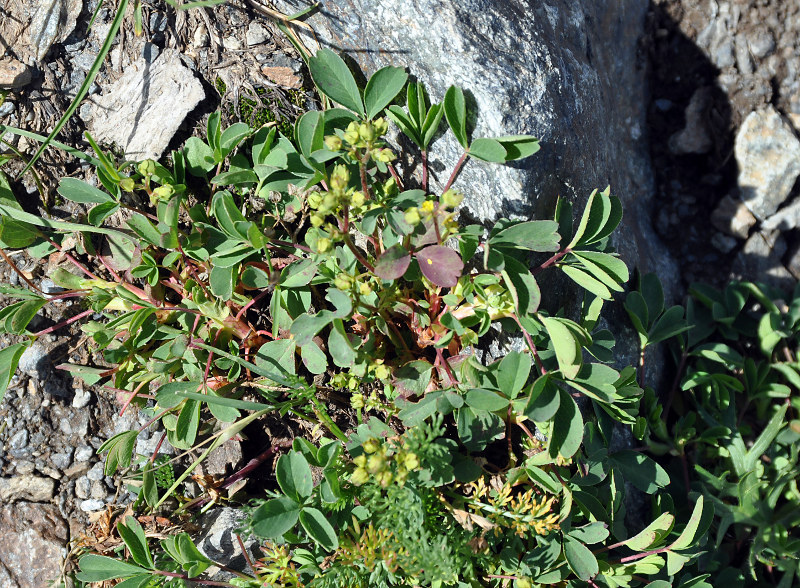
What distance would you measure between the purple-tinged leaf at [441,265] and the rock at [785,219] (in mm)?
2442

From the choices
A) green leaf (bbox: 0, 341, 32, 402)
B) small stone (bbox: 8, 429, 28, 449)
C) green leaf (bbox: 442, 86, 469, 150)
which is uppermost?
green leaf (bbox: 442, 86, 469, 150)

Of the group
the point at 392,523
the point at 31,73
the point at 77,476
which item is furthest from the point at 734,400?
the point at 31,73

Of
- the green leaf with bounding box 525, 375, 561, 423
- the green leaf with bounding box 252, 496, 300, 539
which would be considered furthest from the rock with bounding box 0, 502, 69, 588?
the green leaf with bounding box 525, 375, 561, 423

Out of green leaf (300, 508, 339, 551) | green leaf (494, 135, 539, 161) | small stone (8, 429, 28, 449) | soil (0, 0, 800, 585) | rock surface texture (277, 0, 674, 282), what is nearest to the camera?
green leaf (300, 508, 339, 551)

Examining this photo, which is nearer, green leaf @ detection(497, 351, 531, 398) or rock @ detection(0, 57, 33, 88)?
green leaf @ detection(497, 351, 531, 398)

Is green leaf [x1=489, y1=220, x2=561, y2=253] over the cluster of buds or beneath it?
over

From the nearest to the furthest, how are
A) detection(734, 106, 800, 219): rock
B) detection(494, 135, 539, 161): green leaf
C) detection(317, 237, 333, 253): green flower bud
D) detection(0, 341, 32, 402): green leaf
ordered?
detection(317, 237, 333, 253): green flower bud
detection(494, 135, 539, 161): green leaf
detection(0, 341, 32, 402): green leaf
detection(734, 106, 800, 219): rock

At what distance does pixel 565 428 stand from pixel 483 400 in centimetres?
31

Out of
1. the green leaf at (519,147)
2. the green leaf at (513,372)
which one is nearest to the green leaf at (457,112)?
the green leaf at (519,147)

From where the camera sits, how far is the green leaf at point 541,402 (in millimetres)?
2117

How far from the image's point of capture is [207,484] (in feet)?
8.92

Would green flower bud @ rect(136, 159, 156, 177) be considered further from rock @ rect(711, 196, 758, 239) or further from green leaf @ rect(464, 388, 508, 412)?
rock @ rect(711, 196, 758, 239)

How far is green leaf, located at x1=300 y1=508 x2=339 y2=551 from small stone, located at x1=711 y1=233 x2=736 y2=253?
281 centimetres

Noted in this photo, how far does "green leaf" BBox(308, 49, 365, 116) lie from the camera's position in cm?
234
